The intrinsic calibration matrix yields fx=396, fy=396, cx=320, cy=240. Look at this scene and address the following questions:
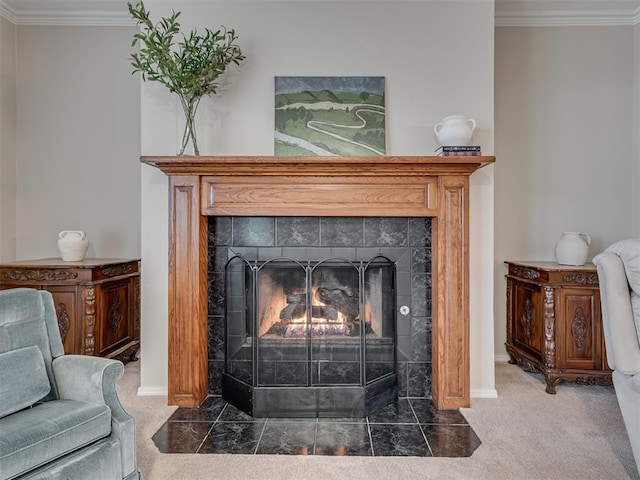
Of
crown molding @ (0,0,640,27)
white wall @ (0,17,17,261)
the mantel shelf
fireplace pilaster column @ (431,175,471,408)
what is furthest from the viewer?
white wall @ (0,17,17,261)

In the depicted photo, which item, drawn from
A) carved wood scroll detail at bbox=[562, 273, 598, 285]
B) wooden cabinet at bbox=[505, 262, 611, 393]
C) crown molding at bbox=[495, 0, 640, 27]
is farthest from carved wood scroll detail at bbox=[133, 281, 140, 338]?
crown molding at bbox=[495, 0, 640, 27]

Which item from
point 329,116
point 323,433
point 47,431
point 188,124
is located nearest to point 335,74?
point 329,116

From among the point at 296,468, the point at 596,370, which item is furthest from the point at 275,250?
the point at 596,370

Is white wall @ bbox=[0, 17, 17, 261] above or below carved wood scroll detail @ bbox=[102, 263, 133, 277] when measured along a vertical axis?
above

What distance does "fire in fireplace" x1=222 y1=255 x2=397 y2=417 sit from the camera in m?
2.48

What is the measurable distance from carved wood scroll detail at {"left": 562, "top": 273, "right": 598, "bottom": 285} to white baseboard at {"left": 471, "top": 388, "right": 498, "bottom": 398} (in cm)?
96

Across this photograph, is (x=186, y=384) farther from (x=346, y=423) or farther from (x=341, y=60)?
(x=341, y=60)

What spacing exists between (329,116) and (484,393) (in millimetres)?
2199

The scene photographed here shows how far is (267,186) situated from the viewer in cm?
258

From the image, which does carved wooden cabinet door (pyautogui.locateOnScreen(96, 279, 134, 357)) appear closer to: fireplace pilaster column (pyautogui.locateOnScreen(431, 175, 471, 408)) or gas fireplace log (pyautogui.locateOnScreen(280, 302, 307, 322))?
gas fireplace log (pyautogui.locateOnScreen(280, 302, 307, 322))

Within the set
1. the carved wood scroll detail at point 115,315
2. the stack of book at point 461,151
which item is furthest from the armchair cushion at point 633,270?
the carved wood scroll detail at point 115,315

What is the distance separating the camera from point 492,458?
6.59 feet

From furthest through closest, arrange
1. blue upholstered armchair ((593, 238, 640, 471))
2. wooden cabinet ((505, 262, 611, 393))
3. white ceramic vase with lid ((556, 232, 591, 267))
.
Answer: white ceramic vase with lid ((556, 232, 591, 267)) < wooden cabinet ((505, 262, 611, 393)) < blue upholstered armchair ((593, 238, 640, 471))

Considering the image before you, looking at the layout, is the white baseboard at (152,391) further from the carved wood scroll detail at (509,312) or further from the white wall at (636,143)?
the white wall at (636,143)
